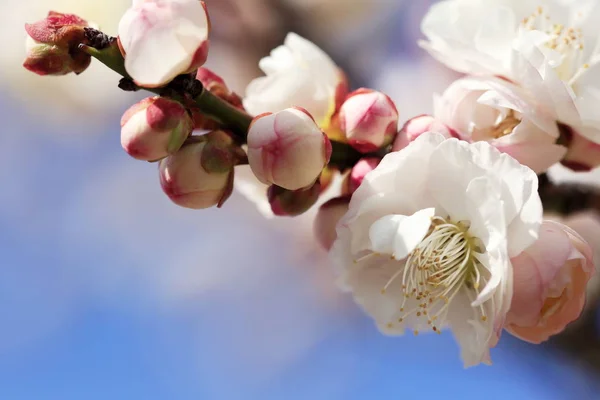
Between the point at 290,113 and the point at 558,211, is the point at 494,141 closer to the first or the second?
the point at 290,113

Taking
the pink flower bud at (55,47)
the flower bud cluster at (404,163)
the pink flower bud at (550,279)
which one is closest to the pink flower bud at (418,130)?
the flower bud cluster at (404,163)

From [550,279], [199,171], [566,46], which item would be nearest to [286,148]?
[199,171]

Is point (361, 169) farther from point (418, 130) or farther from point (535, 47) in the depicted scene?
point (535, 47)

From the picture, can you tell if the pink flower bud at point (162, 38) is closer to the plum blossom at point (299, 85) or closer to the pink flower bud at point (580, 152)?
the plum blossom at point (299, 85)

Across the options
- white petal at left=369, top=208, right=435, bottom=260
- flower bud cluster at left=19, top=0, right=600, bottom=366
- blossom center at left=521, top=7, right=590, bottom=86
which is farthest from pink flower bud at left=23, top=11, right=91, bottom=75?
blossom center at left=521, top=7, right=590, bottom=86

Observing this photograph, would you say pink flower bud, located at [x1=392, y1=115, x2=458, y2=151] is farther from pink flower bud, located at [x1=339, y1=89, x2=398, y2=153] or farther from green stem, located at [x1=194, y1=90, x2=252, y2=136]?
green stem, located at [x1=194, y1=90, x2=252, y2=136]

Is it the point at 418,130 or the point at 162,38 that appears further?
the point at 418,130
